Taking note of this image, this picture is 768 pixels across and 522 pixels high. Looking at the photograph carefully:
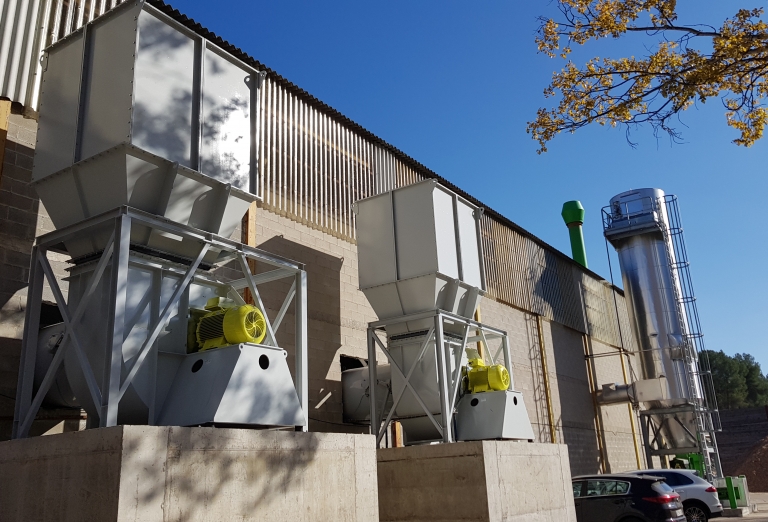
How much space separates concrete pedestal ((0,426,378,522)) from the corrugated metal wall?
5301 millimetres

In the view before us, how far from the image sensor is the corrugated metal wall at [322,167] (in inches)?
340

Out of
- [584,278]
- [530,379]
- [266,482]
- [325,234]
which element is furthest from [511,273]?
[266,482]

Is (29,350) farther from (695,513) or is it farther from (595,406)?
(595,406)

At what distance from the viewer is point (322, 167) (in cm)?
1355

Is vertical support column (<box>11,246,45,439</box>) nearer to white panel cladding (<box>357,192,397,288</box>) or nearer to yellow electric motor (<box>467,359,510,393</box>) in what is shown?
white panel cladding (<box>357,192,397,288</box>)

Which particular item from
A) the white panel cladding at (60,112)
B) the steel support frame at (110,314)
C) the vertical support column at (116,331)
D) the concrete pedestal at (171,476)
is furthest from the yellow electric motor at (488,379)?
the white panel cladding at (60,112)

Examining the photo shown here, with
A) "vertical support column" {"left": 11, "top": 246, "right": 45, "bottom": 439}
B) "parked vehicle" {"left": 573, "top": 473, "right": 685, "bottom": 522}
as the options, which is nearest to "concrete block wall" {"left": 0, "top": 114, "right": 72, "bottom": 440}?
"vertical support column" {"left": 11, "top": 246, "right": 45, "bottom": 439}

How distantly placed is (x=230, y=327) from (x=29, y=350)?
2.09 meters

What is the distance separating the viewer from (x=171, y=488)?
5.23m

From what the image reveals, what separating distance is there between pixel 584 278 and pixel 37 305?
23634 mm

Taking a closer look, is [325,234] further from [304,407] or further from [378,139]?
[304,407]

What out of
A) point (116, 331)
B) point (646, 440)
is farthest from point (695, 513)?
point (116, 331)

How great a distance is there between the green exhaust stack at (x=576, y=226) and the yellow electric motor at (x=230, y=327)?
95.6 feet

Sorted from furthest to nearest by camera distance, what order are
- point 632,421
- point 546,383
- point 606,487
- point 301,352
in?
point 632,421 → point 546,383 → point 606,487 → point 301,352
